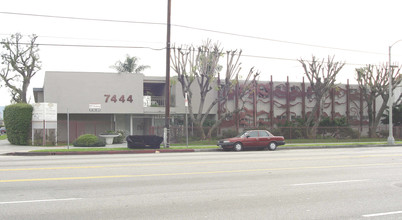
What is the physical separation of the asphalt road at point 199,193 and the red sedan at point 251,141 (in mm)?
10257

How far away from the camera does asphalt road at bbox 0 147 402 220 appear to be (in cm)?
664

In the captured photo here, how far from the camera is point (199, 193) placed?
8453 millimetres

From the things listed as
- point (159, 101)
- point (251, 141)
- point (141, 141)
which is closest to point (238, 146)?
point (251, 141)

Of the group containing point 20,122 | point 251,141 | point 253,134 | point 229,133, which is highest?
point 20,122

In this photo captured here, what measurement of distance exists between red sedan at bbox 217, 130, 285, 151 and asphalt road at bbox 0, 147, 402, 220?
1026cm

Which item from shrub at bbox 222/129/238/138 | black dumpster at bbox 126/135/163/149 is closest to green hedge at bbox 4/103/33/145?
black dumpster at bbox 126/135/163/149

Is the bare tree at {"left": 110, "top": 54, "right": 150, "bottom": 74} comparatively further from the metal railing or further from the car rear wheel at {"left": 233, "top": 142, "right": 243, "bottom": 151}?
the car rear wheel at {"left": 233, "top": 142, "right": 243, "bottom": 151}

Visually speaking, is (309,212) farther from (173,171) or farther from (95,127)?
(95,127)

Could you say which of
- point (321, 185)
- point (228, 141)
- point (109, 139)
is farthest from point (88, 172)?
point (109, 139)

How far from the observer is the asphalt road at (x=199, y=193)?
6.64 m

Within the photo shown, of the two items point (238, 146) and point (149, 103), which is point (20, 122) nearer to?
point (149, 103)

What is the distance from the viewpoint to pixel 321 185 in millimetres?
9602

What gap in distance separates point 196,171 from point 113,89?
21374 mm

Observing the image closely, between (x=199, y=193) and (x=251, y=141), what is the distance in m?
15.4
